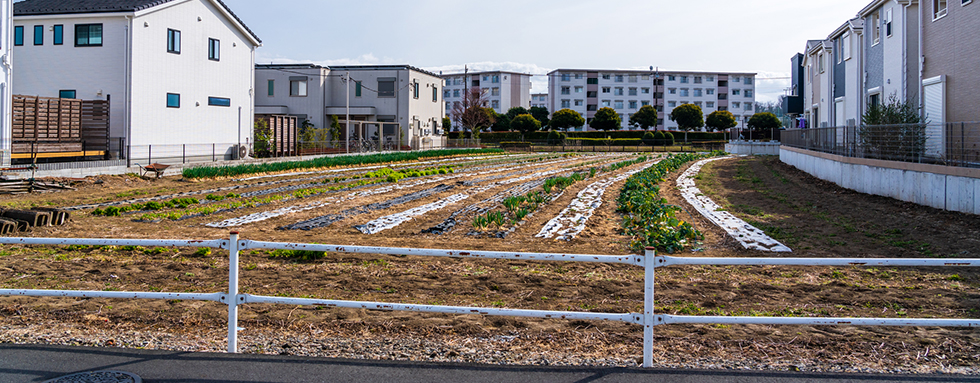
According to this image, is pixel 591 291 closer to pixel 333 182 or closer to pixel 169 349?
pixel 169 349

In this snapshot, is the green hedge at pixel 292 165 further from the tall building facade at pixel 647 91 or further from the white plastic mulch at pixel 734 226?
the tall building facade at pixel 647 91

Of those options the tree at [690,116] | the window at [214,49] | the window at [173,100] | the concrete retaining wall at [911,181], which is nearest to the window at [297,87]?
the window at [214,49]

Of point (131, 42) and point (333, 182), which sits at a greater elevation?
point (131, 42)

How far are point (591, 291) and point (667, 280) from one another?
3.98 ft

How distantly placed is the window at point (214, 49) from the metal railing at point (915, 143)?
2821 cm

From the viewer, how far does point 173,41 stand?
3130 cm

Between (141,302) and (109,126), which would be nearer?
(141,302)

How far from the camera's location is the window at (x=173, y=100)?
101ft

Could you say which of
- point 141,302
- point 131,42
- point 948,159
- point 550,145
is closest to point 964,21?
point 948,159

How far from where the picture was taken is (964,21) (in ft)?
65.8

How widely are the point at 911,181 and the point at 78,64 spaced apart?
31.1m

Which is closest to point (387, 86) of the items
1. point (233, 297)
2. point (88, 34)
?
point (88, 34)

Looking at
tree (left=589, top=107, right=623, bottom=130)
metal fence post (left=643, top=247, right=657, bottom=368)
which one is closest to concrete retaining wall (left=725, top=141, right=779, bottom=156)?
tree (left=589, top=107, right=623, bottom=130)

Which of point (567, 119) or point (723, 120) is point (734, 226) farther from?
point (723, 120)
